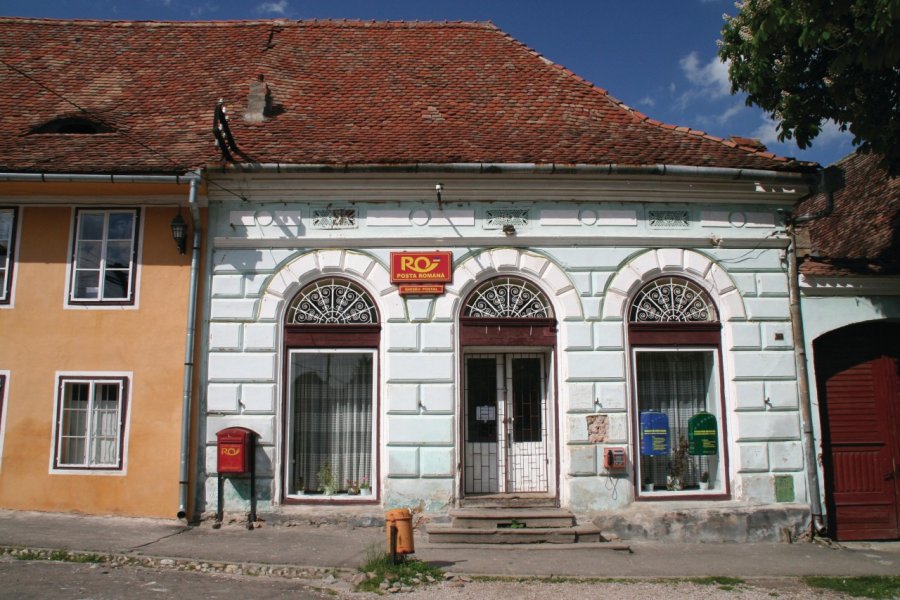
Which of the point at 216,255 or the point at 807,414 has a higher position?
the point at 216,255

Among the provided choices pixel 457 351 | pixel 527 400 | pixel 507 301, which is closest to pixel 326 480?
pixel 457 351

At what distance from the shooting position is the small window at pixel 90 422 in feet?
31.6

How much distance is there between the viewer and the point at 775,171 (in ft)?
32.8

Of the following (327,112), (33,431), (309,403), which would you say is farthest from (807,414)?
(33,431)

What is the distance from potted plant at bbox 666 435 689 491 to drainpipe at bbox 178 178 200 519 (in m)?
6.51

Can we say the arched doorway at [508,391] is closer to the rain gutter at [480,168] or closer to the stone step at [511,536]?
the stone step at [511,536]

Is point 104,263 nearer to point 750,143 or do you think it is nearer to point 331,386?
point 331,386

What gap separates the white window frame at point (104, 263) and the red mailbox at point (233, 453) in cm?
236

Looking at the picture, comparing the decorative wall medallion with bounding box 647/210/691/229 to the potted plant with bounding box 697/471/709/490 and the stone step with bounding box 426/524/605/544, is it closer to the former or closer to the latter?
the potted plant with bounding box 697/471/709/490

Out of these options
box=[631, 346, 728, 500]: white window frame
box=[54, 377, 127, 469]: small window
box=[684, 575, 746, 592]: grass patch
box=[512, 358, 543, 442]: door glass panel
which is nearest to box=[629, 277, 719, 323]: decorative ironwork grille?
box=[631, 346, 728, 500]: white window frame

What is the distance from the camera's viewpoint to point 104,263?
10008 mm

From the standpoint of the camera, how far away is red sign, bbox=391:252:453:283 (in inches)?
388

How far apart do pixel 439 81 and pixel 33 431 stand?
8.16 m

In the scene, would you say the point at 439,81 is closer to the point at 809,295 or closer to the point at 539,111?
the point at 539,111
